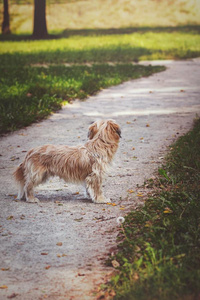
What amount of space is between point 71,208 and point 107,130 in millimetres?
1044

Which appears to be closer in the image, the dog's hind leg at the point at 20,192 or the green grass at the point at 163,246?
the green grass at the point at 163,246

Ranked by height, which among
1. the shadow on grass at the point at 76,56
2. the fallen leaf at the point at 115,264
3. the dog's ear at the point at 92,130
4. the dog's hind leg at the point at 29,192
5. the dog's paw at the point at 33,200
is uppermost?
the dog's ear at the point at 92,130

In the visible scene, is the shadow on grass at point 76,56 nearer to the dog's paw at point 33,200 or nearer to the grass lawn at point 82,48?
the grass lawn at point 82,48

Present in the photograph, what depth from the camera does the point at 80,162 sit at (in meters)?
5.76

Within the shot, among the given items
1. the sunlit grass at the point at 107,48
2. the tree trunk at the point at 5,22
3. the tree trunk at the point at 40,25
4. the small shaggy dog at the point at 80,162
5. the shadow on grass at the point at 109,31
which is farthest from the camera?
the tree trunk at the point at 5,22

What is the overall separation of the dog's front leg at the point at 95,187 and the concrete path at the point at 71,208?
97 millimetres

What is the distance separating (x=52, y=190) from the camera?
6445mm

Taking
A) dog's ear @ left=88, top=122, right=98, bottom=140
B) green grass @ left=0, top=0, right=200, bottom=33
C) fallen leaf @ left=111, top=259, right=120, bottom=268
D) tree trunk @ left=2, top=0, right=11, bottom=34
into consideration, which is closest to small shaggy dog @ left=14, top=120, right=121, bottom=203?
dog's ear @ left=88, top=122, right=98, bottom=140

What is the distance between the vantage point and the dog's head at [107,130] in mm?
5758

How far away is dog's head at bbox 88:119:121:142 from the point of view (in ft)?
18.9

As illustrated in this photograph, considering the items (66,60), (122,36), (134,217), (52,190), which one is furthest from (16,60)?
(134,217)

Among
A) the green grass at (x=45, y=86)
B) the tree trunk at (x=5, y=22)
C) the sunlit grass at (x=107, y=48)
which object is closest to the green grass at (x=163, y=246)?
the green grass at (x=45, y=86)

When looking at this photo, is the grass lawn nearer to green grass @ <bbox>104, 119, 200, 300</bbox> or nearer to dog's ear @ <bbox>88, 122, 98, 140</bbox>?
dog's ear @ <bbox>88, 122, 98, 140</bbox>

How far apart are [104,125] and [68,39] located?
2471cm
